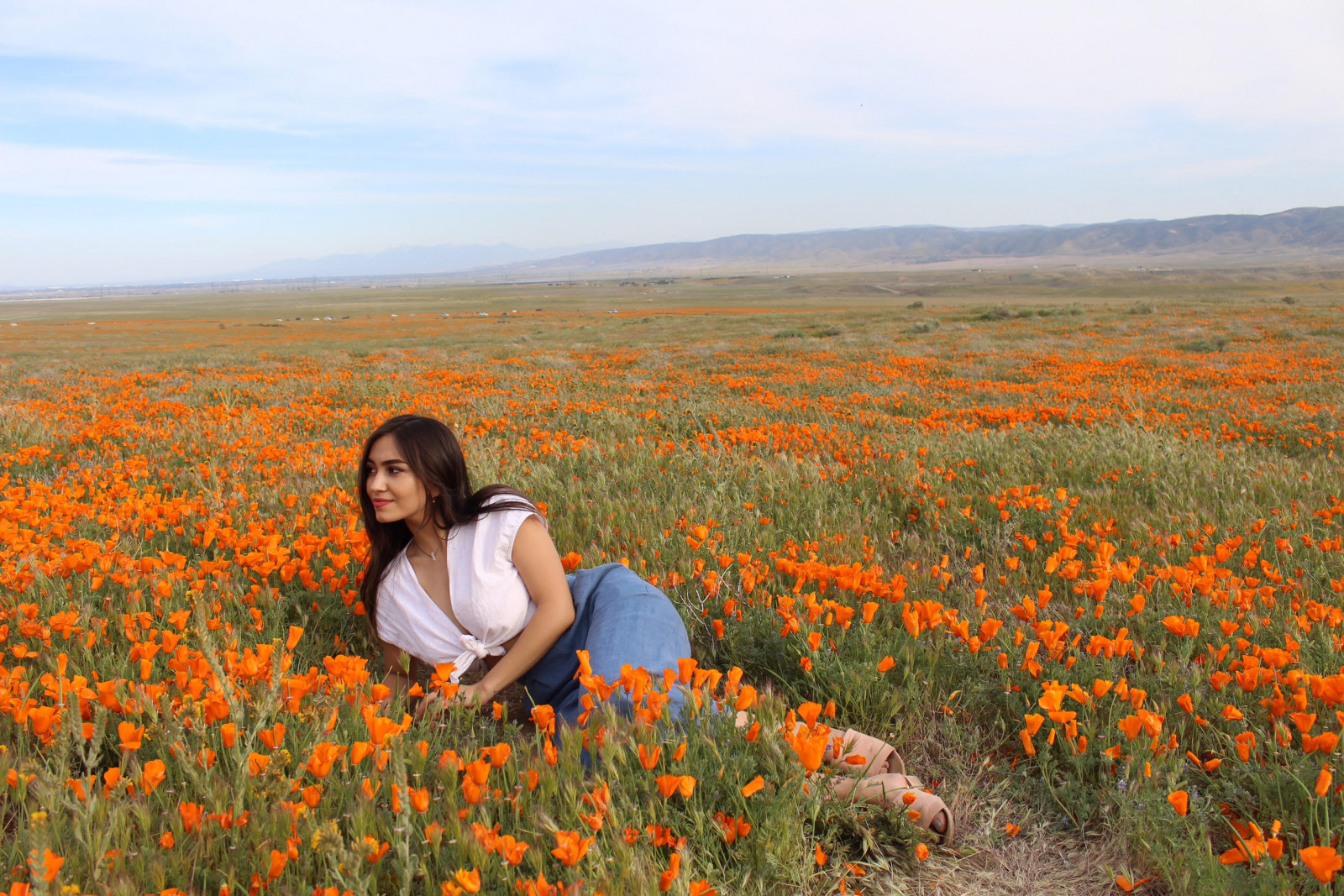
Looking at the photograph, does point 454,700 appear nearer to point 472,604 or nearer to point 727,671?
point 472,604

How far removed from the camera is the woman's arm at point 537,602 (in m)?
2.64

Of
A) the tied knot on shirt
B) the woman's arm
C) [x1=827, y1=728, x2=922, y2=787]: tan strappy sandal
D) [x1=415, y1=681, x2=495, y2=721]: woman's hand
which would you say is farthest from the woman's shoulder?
[x1=827, y1=728, x2=922, y2=787]: tan strappy sandal

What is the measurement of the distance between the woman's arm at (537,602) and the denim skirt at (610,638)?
0.09 meters

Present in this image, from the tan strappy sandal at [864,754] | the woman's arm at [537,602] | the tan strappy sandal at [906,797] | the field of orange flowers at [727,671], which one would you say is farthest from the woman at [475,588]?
the tan strappy sandal at [906,797]

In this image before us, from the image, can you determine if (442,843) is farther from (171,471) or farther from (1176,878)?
(171,471)

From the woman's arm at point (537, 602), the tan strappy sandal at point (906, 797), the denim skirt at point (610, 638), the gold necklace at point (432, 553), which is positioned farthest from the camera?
the gold necklace at point (432, 553)

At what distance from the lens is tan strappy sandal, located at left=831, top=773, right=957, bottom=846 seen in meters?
1.91

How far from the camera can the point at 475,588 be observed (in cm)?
279

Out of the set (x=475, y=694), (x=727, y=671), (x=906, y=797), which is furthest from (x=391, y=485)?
(x=906, y=797)

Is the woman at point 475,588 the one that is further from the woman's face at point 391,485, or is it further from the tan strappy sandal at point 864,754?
the tan strappy sandal at point 864,754

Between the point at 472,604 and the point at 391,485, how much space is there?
57cm

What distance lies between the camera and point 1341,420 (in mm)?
6918

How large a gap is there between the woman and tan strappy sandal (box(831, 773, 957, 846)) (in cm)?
80

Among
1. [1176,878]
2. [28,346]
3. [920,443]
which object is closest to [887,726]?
[1176,878]
